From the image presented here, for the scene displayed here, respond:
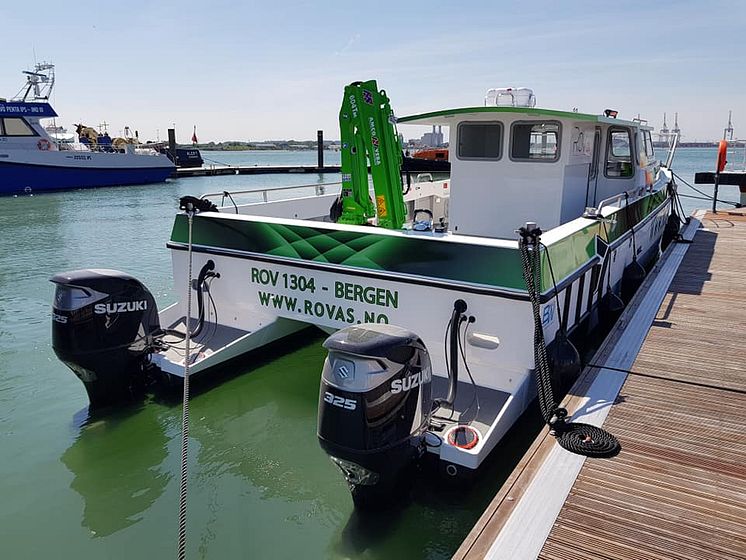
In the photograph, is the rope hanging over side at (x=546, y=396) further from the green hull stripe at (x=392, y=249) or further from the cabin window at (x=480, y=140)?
the cabin window at (x=480, y=140)

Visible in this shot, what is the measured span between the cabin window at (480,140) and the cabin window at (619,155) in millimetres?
1991

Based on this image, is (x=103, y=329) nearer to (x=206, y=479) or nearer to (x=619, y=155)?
(x=206, y=479)

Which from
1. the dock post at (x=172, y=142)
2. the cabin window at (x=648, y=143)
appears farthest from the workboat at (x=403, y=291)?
the dock post at (x=172, y=142)

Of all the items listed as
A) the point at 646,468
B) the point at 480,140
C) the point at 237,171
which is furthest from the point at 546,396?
the point at 237,171

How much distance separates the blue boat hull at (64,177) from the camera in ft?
87.2

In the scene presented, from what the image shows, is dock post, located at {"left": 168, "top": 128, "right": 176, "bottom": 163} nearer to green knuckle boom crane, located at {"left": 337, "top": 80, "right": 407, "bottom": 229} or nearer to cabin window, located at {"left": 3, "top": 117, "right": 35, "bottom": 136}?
cabin window, located at {"left": 3, "top": 117, "right": 35, "bottom": 136}

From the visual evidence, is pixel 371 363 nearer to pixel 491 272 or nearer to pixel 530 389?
pixel 491 272

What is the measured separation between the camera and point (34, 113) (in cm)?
2667

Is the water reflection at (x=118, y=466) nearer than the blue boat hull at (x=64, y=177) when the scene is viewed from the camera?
Yes

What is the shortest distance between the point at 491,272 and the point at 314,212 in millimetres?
3975

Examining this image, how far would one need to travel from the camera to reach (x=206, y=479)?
402 centimetres

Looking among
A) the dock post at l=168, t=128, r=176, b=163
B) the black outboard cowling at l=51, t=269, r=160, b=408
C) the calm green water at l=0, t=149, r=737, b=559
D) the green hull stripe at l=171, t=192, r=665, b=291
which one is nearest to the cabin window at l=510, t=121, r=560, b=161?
the green hull stripe at l=171, t=192, r=665, b=291

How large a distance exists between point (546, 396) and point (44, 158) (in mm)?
29932

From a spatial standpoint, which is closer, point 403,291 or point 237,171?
point 403,291
